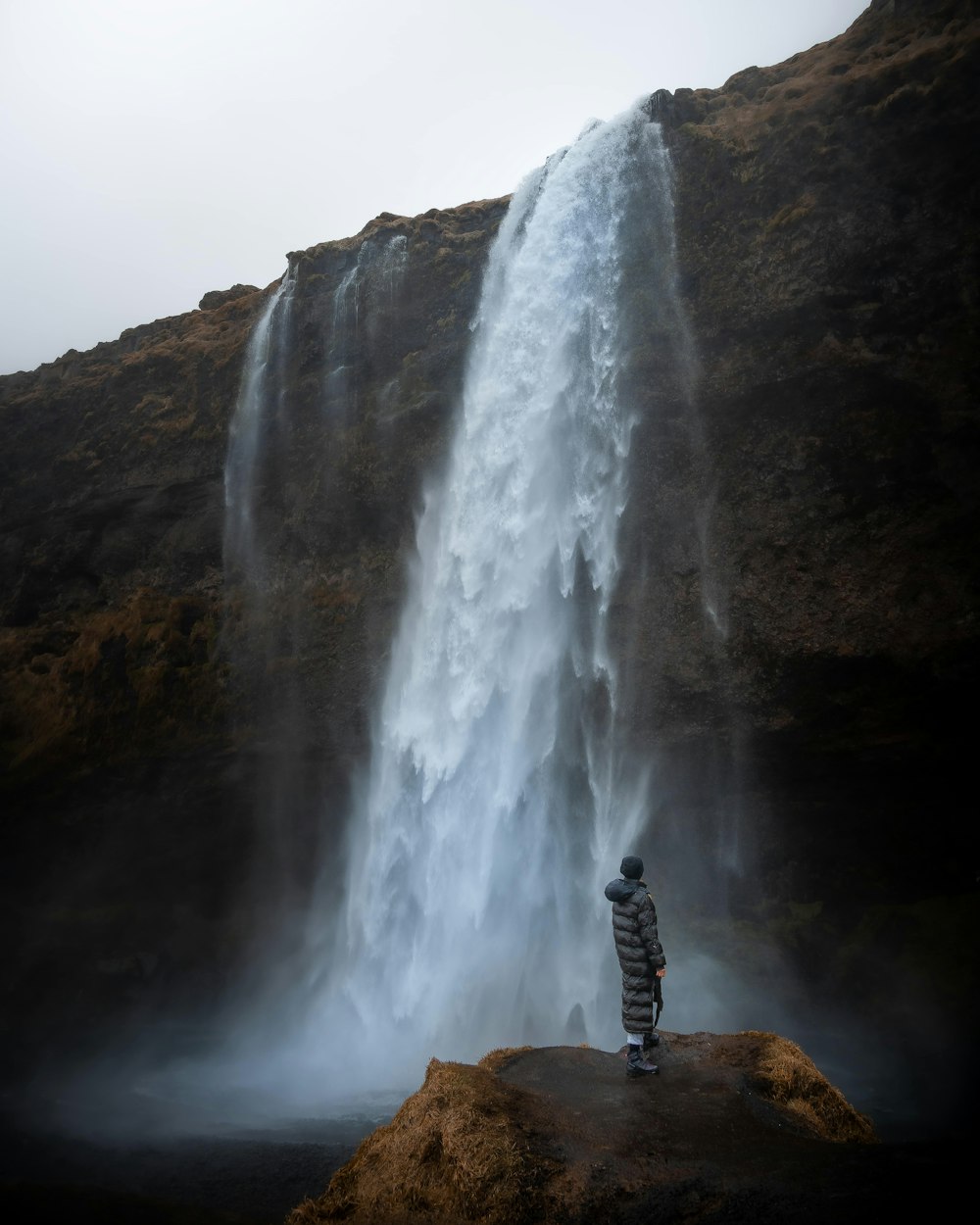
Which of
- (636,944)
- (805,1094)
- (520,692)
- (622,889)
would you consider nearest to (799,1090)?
(805,1094)

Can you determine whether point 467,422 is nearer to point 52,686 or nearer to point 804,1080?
point 52,686

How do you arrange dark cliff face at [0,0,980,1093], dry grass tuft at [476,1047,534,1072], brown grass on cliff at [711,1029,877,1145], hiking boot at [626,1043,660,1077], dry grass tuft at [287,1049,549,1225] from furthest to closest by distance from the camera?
dark cliff face at [0,0,980,1093] → dry grass tuft at [476,1047,534,1072] → hiking boot at [626,1043,660,1077] → brown grass on cliff at [711,1029,877,1145] → dry grass tuft at [287,1049,549,1225]

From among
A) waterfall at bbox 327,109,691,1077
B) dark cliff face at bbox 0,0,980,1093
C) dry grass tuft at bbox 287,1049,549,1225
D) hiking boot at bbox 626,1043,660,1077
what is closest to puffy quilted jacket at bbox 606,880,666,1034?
hiking boot at bbox 626,1043,660,1077

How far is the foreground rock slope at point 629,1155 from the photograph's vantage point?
5098 mm

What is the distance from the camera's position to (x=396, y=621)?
2125 cm

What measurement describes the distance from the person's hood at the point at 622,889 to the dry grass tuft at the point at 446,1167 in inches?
77.7

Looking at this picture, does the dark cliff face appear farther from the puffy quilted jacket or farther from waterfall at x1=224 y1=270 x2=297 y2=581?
the puffy quilted jacket

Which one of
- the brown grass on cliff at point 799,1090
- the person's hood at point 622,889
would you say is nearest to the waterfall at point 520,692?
the brown grass on cliff at point 799,1090

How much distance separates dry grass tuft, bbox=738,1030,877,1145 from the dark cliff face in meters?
9.22

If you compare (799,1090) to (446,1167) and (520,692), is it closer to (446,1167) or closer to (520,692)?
(446,1167)

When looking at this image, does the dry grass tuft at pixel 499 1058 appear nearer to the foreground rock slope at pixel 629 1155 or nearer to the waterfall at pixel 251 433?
the foreground rock slope at pixel 629 1155

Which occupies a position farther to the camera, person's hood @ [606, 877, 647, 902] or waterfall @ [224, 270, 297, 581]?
waterfall @ [224, 270, 297, 581]

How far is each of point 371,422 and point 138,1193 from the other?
17.5 m

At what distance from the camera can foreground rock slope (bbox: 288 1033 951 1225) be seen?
510 centimetres
